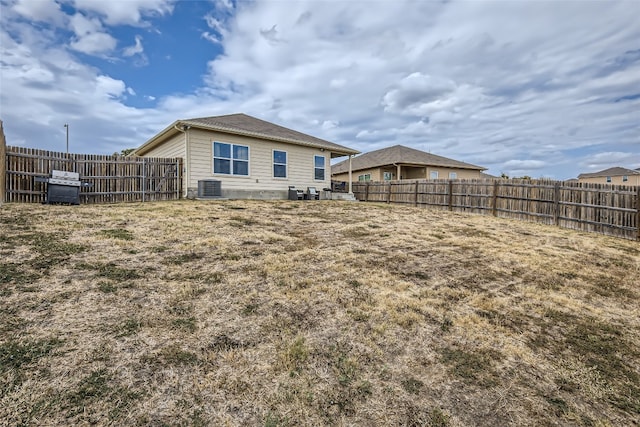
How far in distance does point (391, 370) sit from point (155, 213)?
7.82 m

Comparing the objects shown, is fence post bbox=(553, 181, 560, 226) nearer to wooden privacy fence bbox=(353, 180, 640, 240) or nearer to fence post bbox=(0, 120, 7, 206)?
wooden privacy fence bbox=(353, 180, 640, 240)

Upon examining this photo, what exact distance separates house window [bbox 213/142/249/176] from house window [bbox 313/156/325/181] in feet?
13.0

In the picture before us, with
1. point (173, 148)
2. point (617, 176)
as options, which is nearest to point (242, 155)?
point (173, 148)

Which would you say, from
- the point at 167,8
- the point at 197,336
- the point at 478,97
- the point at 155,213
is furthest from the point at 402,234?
the point at 478,97

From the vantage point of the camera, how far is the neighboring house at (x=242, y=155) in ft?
40.1

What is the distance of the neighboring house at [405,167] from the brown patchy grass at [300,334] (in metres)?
17.8

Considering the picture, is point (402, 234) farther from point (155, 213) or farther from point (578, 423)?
point (155, 213)

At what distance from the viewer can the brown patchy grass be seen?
7.14 ft

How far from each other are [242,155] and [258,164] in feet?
2.84

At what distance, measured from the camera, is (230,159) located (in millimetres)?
13148

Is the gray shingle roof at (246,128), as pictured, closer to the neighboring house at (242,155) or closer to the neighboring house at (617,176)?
the neighboring house at (242,155)

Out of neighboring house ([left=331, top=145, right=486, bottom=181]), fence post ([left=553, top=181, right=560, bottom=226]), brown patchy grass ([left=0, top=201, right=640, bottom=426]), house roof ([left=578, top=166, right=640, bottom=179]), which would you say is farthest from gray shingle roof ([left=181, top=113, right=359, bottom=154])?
house roof ([left=578, top=166, right=640, bottom=179])

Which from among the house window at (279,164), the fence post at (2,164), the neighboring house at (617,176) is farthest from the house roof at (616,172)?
the fence post at (2,164)

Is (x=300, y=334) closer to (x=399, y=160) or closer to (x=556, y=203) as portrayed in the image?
(x=556, y=203)
